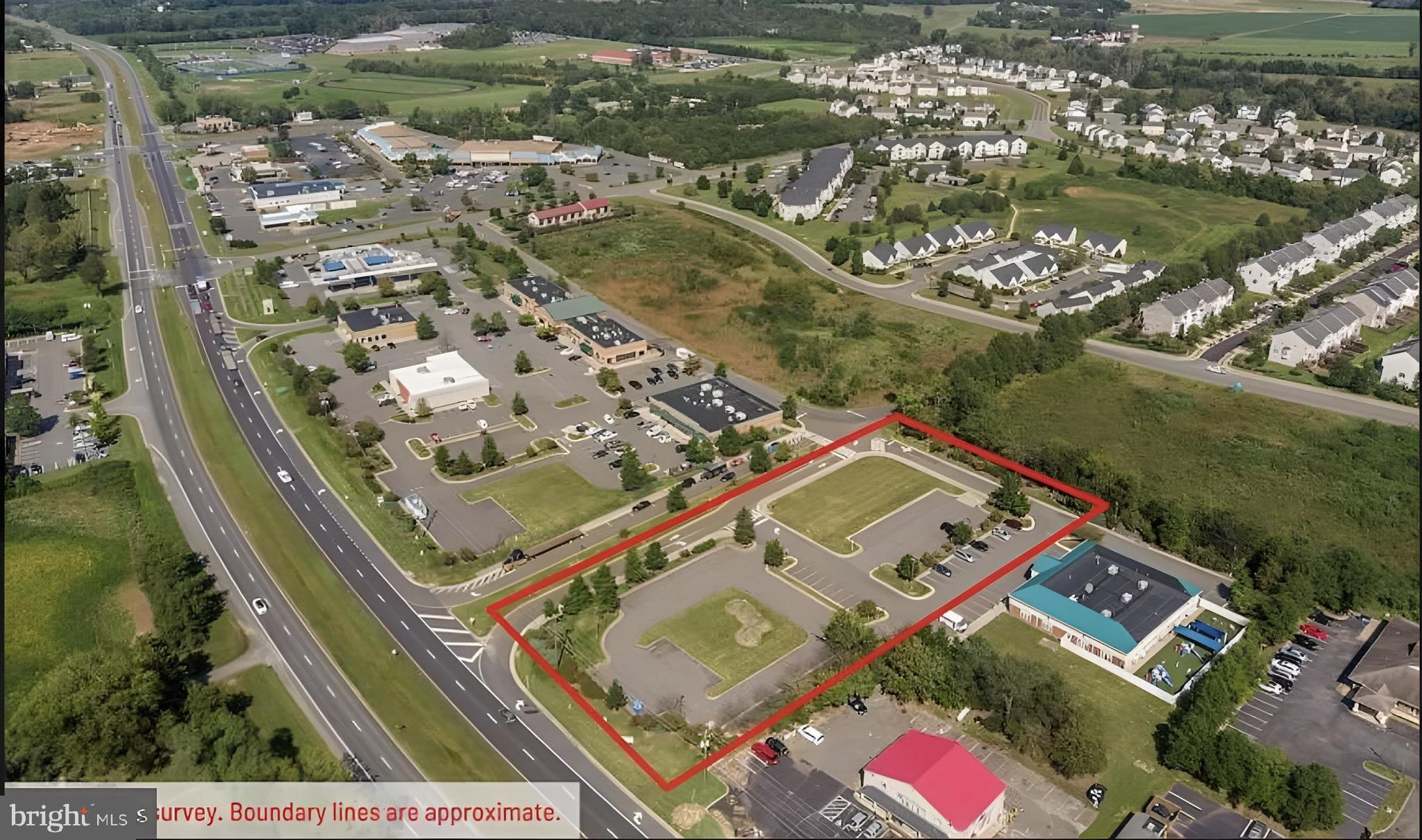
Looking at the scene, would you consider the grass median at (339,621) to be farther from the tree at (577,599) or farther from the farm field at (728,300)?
the farm field at (728,300)

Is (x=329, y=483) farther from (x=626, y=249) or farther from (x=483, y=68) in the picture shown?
(x=483, y=68)

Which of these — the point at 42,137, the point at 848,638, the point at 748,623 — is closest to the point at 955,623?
the point at 848,638

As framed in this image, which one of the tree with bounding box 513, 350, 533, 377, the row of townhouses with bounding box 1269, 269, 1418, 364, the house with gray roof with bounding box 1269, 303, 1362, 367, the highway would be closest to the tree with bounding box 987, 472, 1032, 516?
the highway

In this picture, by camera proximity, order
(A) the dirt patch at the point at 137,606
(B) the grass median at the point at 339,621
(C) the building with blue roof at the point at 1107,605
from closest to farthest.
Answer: (B) the grass median at the point at 339,621 → (C) the building with blue roof at the point at 1107,605 → (A) the dirt patch at the point at 137,606

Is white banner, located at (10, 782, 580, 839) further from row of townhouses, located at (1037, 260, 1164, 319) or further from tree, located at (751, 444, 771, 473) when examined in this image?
row of townhouses, located at (1037, 260, 1164, 319)

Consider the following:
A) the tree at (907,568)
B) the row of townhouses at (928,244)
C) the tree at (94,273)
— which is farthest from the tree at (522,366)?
the tree at (94,273)

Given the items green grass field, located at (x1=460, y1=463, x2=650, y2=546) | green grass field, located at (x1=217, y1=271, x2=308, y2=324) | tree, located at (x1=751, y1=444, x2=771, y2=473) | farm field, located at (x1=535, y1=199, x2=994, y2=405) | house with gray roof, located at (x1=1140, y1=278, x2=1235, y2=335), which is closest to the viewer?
green grass field, located at (x1=460, y1=463, x2=650, y2=546)

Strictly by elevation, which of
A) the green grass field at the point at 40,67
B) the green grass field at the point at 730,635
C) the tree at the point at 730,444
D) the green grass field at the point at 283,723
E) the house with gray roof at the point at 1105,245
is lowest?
the green grass field at the point at 283,723
